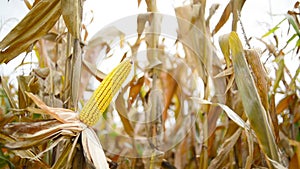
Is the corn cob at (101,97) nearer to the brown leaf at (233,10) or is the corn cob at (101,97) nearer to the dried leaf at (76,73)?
the dried leaf at (76,73)

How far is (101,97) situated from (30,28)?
0.25 meters

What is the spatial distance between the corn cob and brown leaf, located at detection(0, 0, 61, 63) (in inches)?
8.6

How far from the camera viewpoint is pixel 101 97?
1.90 ft

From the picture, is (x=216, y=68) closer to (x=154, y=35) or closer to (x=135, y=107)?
(x=154, y=35)

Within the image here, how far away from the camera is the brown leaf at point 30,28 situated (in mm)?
696

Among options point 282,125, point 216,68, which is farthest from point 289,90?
point 216,68

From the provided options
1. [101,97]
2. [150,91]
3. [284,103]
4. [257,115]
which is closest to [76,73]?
[101,97]

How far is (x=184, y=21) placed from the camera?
977 millimetres

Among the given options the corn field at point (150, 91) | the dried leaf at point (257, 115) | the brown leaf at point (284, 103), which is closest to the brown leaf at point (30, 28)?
the corn field at point (150, 91)

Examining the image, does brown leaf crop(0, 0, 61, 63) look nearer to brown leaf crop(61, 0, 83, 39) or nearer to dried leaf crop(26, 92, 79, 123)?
brown leaf crop(61, 0, 83, 39)

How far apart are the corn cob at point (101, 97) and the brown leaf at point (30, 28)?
219 millimetres

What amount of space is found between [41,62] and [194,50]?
56cm

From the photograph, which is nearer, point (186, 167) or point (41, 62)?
point (41, 62)

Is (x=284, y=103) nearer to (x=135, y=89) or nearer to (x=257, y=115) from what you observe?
(x=135, y=89)
